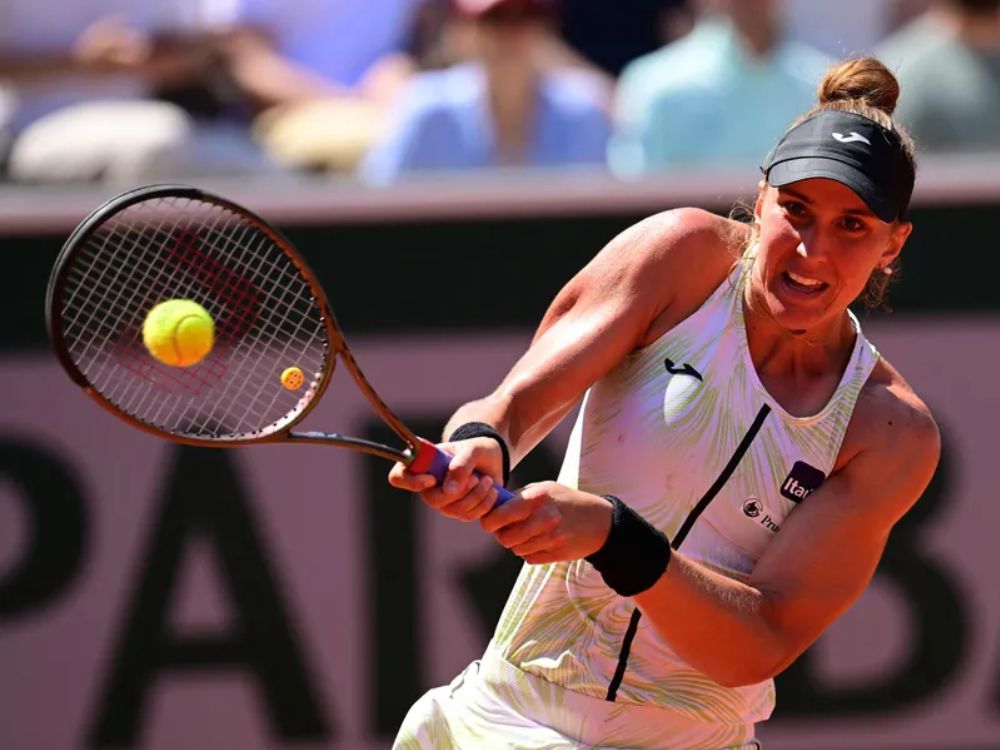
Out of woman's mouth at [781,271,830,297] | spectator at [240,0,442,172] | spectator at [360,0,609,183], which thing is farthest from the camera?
spectator at [240,0,442,172]

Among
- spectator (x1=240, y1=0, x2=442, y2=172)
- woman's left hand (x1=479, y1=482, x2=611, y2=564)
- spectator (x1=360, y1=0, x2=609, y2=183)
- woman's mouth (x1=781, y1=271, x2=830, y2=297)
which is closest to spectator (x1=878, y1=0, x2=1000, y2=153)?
spectator (x1=360, y1=0, x2=609, y2=183)

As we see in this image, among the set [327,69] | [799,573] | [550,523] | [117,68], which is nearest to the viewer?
[550,523]

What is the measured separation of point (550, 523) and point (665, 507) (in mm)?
405

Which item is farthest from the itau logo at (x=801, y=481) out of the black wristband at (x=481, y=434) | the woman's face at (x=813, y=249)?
the black wristband at (x=481, y=434)

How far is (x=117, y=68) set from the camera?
236 inches

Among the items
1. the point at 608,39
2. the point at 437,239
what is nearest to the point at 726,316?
the point at 437,239

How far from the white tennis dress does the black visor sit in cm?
26

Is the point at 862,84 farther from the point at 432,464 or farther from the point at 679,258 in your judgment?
the point at 432,464

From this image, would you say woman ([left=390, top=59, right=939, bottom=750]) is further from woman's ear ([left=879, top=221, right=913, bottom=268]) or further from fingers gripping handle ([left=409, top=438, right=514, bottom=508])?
fingers gripping handle ([left=409, top=438, right=514, bottom=508])

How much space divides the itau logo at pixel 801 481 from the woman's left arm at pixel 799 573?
1cm

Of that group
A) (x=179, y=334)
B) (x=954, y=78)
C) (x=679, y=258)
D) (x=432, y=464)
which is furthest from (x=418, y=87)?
(x=432, y=464)

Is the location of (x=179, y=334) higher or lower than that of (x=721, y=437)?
higher

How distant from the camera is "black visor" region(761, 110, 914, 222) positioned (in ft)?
9.53

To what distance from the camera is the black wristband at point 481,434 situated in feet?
9.34
